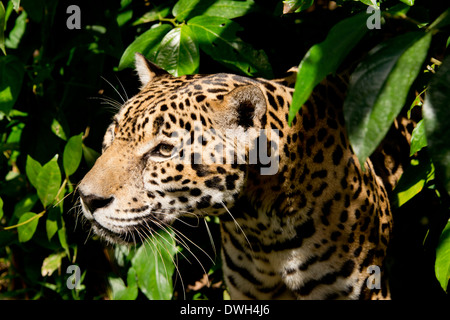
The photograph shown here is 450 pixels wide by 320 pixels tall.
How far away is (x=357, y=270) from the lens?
2752 millimetres

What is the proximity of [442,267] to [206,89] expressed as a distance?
A: 124cm

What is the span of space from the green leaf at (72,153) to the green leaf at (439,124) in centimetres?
204

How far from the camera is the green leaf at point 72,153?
9.88 ft

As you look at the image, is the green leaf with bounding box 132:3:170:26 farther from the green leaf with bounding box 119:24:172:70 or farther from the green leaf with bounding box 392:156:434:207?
the green leaf with bounding box 392:156:434:207

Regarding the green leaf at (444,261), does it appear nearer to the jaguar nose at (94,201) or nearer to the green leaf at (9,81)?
the jaguar nose at (94,201)

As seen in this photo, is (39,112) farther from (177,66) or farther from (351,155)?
(351,155)

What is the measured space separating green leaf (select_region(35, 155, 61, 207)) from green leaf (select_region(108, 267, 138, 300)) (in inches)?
30.0

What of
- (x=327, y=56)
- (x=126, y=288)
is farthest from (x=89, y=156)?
(x=327, y=56)

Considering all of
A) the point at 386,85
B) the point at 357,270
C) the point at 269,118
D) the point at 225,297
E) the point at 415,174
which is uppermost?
the point at 386,85

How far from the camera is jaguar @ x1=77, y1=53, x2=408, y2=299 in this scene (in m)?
2.37

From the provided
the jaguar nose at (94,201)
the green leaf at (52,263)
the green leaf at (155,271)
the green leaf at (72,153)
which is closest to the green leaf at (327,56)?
the jaguar nose at (94,201)

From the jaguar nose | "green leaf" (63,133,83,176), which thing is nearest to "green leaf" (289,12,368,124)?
the jaguar nose

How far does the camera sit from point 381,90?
1384mm
